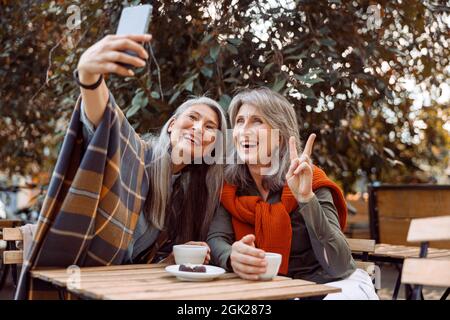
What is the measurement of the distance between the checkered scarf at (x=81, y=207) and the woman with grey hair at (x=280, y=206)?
1.47 feet

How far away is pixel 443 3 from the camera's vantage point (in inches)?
139

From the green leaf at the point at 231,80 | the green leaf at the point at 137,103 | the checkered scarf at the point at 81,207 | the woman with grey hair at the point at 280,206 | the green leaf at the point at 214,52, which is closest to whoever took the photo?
the checkered scarf at the point at 81,207

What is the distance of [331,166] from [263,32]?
47.2 inches

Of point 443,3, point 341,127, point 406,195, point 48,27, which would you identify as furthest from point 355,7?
point 48,27

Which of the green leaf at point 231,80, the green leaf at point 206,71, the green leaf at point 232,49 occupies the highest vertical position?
the green leaf at point 232,49

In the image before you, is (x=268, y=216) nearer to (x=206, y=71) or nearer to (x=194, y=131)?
(x=194, y=131)

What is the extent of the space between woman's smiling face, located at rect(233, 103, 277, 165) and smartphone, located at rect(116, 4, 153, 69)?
785mm

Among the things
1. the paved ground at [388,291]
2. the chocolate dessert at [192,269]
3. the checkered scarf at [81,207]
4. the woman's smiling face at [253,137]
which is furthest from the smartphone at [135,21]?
the paved ground at [388,291]

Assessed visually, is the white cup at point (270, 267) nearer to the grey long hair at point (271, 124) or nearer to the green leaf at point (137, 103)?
the grey long hair at point (271, 124)

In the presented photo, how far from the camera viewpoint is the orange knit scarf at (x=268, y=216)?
7.56ft

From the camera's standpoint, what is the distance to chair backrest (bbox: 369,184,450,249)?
4.51 metres

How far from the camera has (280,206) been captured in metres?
2.36

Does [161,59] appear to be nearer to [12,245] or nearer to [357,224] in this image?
[12,245]

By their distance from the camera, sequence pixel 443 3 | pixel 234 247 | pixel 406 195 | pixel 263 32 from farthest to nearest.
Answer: pixel 406 195 → pixel 443 3 → pixel 263 32 → pixel 234 247
